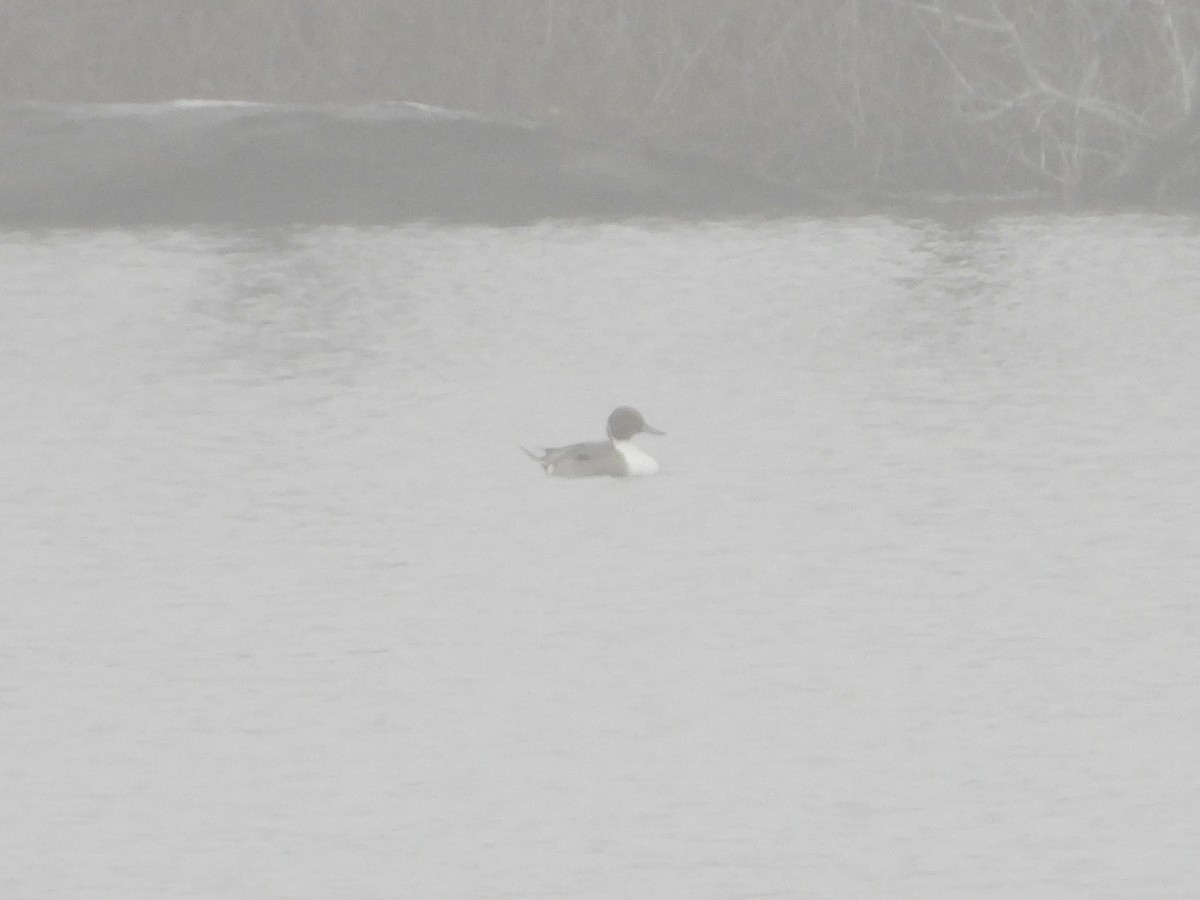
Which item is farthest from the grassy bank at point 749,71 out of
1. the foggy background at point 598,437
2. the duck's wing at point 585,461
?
the duck's wing at point 585,461

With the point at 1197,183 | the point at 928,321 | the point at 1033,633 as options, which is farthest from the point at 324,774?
the point at 1197,183

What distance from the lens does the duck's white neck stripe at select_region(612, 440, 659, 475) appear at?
10797 mm

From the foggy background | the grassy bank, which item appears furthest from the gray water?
the grassy bank

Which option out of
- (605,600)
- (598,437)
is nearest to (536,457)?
(598,437)

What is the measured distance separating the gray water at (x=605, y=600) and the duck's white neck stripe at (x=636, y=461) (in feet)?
0.29

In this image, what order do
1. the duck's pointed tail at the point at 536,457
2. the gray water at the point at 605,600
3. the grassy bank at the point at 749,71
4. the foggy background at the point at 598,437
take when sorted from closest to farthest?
the gray water at the point at 605,600, the foggy background at the point at 598,437, the duck's pointed tail at the point at 536,457, the grassy bank at the point at 749,71

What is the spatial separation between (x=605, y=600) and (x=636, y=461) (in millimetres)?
2274

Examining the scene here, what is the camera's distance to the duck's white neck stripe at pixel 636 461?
10.8 m

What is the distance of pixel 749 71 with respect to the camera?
74.1 ft

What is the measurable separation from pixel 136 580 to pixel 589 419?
3695 mm

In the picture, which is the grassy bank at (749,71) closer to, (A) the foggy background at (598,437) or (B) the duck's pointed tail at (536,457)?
(A) the foggy background at (598,437)

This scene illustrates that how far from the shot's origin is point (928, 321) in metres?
15.0

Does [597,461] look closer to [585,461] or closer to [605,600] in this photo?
[585,461]

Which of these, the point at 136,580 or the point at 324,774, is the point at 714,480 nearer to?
the point at 136,580
